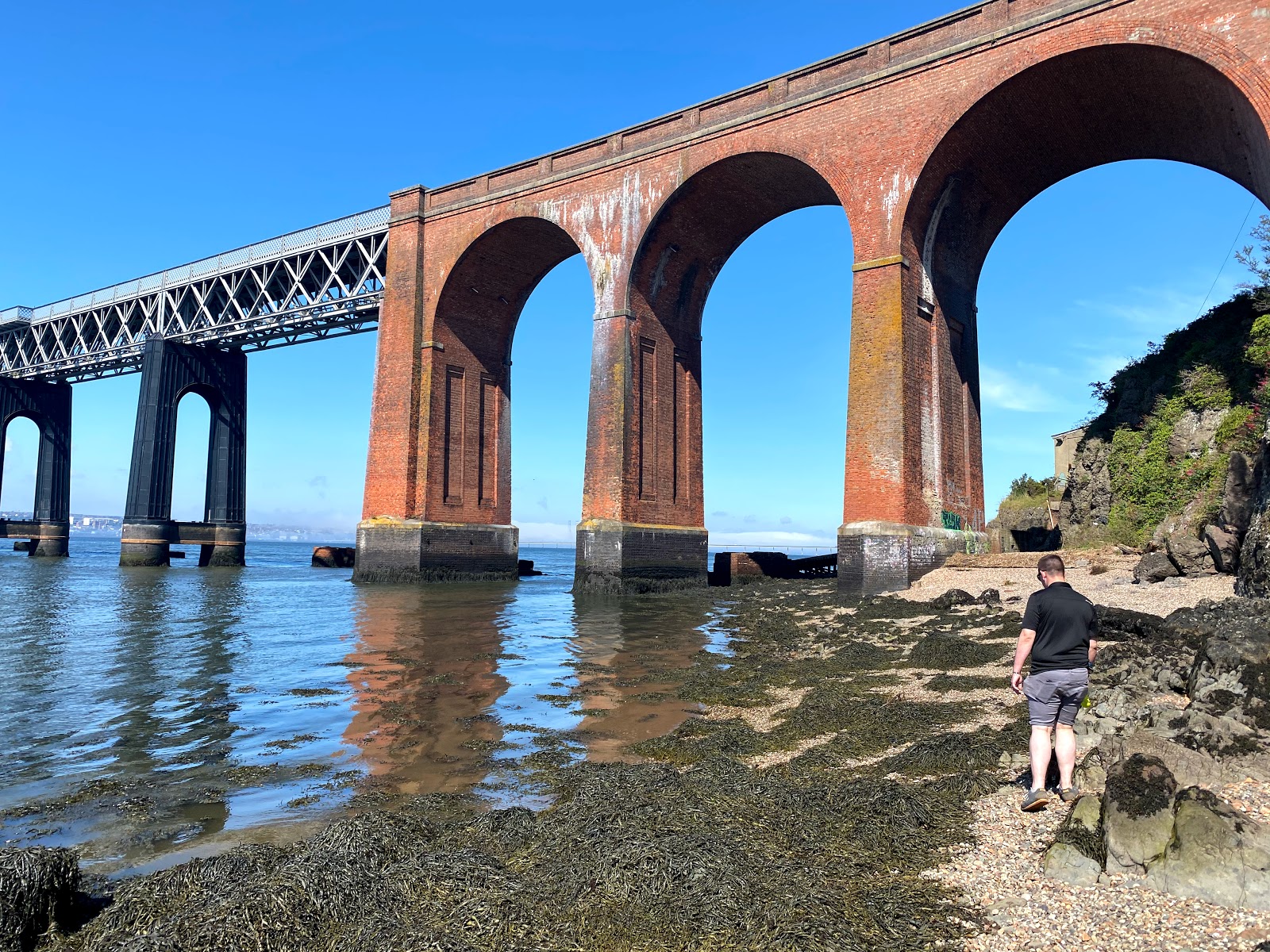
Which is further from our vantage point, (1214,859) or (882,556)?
(882,556)

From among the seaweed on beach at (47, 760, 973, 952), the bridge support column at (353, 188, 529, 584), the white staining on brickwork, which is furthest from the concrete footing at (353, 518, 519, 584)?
the seaweed on beach at (47, 760, 973, 952)

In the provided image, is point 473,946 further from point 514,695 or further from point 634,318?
point 634,318

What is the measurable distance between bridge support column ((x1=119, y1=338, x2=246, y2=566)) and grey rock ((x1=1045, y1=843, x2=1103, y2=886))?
45.5 m

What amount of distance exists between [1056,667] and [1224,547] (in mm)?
10350

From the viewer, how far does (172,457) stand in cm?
4266

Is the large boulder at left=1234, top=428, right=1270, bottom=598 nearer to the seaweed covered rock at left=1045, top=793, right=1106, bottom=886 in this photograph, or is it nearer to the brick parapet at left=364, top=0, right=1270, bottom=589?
the seaweed covered rock at left=1045, top=793, right=1106, bottom=886

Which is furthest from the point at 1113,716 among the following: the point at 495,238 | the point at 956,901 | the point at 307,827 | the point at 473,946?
the point at 495,238

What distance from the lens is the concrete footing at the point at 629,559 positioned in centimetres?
2333

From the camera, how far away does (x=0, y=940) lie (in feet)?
11.8

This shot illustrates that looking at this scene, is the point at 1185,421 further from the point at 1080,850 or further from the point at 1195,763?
the point at 1080,850

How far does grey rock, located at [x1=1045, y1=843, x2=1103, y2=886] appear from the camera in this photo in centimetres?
379

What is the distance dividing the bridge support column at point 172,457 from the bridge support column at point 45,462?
53.2 feet

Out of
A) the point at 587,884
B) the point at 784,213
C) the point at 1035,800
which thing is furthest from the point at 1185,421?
the point at 587,884

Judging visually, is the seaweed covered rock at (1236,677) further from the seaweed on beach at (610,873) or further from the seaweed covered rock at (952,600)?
the seaweed covered rock at (952,600)
